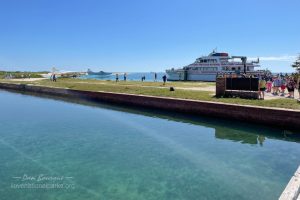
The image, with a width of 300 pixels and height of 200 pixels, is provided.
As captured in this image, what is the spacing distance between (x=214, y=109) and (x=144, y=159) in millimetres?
8208

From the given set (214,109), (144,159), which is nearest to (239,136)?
(214,109)

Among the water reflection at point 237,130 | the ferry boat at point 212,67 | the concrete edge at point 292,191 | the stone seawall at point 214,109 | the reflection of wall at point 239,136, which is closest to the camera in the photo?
the concrete edge at point 292,191

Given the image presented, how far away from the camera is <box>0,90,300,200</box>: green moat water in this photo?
26.7 feet

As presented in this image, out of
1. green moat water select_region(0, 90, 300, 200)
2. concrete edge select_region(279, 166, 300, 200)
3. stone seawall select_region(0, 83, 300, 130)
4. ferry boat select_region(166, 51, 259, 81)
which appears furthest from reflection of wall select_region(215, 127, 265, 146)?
ferry boat select_region(166, 51, 259, 81)

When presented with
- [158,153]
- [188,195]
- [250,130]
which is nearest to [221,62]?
[250,130]

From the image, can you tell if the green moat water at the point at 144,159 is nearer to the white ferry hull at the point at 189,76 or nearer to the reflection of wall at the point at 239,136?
the reflection of wall at the point at 239,136

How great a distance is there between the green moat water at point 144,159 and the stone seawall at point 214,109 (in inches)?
22.7

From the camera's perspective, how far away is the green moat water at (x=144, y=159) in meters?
8.13

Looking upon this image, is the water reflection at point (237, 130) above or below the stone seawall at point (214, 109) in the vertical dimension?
below

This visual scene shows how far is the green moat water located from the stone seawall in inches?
22.7

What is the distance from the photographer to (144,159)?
1091 cm

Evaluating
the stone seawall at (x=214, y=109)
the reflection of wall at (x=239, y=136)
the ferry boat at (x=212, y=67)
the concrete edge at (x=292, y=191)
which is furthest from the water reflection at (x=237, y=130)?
the ferry boat at (x=212, y=67)

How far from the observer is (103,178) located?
897cm

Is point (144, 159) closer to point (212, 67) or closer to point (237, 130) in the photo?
point (237, 130)
